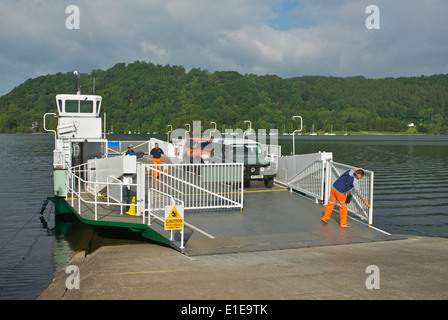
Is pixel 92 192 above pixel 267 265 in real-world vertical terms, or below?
above

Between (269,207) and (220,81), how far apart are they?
16252 centimetres

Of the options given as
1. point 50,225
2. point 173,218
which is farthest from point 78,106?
point 173,218

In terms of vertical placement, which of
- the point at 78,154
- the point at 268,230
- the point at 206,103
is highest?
the point at 206,103

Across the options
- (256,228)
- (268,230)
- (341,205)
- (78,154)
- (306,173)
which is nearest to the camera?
(268,230)

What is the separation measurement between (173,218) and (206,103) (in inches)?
5874

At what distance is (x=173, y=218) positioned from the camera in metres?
8.41

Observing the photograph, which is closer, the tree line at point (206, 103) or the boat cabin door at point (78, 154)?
the boat cabin door at point (78, 154)

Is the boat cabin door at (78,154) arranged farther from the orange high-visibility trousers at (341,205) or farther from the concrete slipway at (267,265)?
the orange high-visibility trousers at (341,205)

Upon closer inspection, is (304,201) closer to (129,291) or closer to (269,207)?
(269,207)

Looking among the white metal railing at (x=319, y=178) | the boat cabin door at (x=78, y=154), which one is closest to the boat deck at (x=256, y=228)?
the white metal railing at (x=319, y=178)

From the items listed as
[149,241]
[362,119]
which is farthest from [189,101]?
[149,241]

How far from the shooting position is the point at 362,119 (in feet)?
617

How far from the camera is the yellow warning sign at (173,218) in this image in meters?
8.41

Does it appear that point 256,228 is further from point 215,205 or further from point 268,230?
point 215,205
